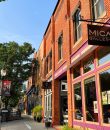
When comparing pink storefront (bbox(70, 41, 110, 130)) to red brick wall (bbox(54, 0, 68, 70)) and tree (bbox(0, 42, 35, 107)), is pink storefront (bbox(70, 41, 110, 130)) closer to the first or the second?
red brick wall (bbox(54, 0, 68, 70))

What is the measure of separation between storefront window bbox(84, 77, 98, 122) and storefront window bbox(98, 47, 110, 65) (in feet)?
4.24

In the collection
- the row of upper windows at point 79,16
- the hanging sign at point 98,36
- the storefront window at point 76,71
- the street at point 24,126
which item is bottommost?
the street at point 24,126

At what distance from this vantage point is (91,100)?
12883 mm

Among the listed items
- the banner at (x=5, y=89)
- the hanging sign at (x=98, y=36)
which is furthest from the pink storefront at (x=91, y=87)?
the banner at (x=5, y=89)

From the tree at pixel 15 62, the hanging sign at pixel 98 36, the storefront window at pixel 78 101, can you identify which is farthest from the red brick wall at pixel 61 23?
the tree at pixel 15 62

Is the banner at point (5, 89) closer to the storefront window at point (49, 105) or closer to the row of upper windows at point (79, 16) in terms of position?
the row of upper windows at point (79, 16)

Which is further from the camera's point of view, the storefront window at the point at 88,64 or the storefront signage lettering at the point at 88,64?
the storefront signage lettering at the point at 88,64

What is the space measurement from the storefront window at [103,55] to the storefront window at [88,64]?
0.92 meters

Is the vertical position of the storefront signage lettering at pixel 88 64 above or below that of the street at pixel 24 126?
above

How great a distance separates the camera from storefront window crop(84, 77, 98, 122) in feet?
40.8

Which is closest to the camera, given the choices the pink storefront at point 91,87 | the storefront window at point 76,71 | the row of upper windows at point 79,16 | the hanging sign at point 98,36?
the hanging sign at point 98,36

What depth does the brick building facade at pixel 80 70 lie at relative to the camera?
1161 centimetres

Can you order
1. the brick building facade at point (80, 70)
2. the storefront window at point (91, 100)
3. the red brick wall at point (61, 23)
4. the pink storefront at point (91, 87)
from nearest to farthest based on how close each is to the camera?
the pink storefront at point (91, 87)
the brick building facade at point (80, 70)
the storefront window at point (91, 100)
the red brick wall at point (61, 23)

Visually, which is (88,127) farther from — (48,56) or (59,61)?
(48,56)
